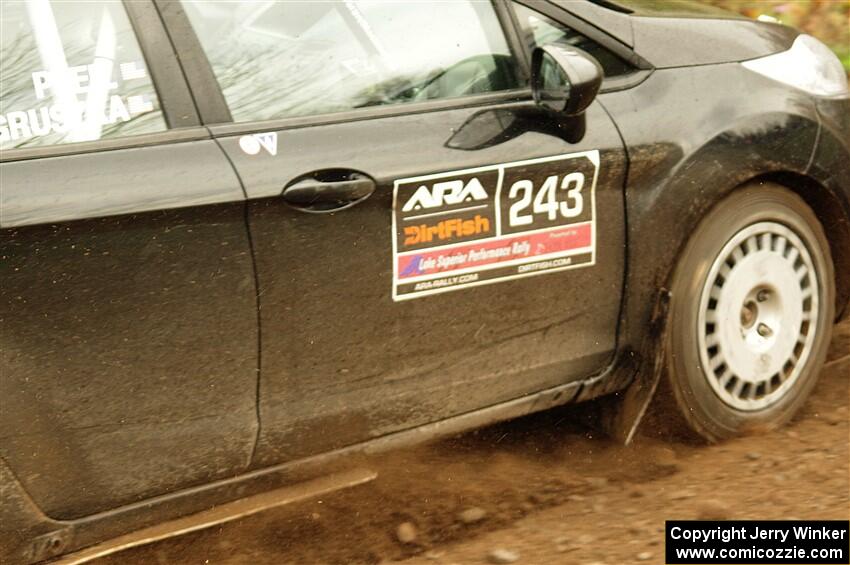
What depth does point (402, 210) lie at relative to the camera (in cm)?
298

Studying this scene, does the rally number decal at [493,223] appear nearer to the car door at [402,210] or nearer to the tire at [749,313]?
the car door at [402,210]

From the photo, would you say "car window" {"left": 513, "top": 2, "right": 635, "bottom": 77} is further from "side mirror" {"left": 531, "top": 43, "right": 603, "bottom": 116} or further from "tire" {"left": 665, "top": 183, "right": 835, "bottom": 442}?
"tire" {"left": 665, "top": 183, "right": 835, "bottom": 442}

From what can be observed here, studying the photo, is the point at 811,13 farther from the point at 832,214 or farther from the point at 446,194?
the point at 446,194

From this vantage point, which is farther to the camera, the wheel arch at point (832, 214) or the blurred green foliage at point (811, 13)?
the blurred green foliage at point (811, 13)

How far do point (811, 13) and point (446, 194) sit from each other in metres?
4.55

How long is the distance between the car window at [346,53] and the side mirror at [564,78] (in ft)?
0.46

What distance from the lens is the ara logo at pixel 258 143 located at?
2.82 meters

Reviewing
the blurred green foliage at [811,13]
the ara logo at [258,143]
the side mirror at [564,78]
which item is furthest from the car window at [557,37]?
the blurred green foliage at [811,13]

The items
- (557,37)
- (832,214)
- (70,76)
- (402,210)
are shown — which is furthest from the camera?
(832,214)

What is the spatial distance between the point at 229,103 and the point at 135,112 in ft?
0.76

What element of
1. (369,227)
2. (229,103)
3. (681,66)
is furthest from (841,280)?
(229,103)

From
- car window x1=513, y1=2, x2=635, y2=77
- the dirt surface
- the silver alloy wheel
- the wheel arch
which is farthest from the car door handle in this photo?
the wheel arch
